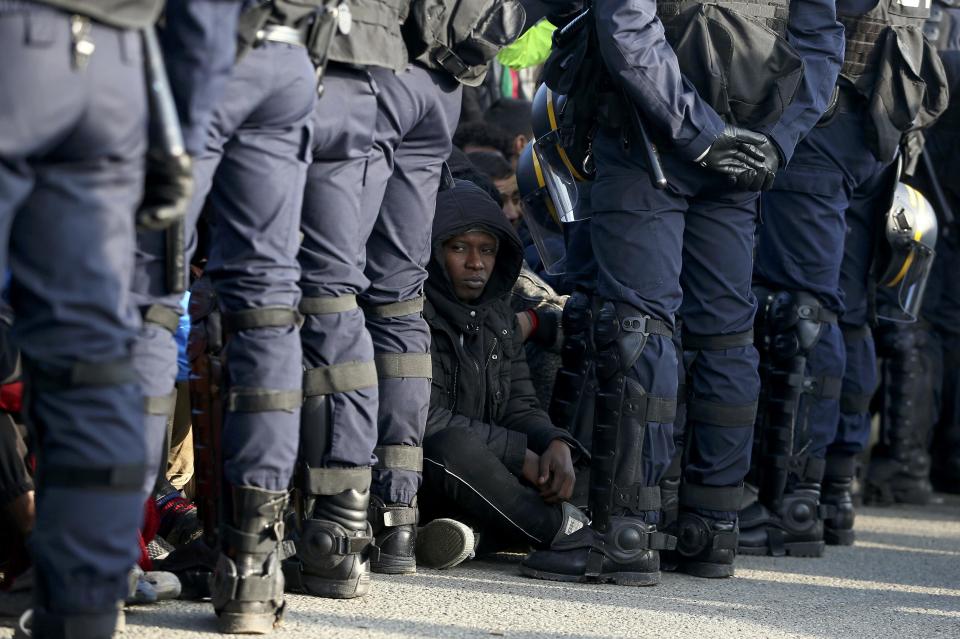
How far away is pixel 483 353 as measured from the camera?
5129 millimetres

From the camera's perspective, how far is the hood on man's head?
17.0 feet

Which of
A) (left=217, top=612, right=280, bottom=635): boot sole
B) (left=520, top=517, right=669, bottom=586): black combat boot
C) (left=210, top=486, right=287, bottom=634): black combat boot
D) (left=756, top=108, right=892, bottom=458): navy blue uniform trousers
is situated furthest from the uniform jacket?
(left=217, top=612, right=280, bottom=635): boot sole

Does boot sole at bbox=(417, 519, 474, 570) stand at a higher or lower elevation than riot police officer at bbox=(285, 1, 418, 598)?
lower

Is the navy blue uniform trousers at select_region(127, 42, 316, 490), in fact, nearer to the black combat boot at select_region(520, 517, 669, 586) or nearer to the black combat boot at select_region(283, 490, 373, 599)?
the black combat boot at select_region(283, 490, 373, 599)

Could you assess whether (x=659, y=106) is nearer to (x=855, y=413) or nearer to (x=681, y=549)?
(x=681, y=549)

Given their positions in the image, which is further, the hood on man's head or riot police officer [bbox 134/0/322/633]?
the hood on man's head

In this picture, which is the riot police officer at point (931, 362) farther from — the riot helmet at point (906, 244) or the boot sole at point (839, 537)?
the boot sole at point (839, 537)

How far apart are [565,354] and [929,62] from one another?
1.86m

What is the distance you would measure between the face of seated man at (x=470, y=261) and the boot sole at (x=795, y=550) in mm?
Answer: 1388

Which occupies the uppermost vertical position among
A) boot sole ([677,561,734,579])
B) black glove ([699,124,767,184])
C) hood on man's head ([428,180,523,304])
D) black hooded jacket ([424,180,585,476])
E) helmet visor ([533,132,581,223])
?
black glove ([699,124,767,184])

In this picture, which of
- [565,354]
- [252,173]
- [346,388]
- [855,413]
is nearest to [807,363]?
[855,413]

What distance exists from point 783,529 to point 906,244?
1.21m

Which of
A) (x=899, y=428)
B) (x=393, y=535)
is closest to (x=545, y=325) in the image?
(x=393, y=535)

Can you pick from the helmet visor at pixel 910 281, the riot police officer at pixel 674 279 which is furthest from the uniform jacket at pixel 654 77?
the helmet visor at pixel 910 281
